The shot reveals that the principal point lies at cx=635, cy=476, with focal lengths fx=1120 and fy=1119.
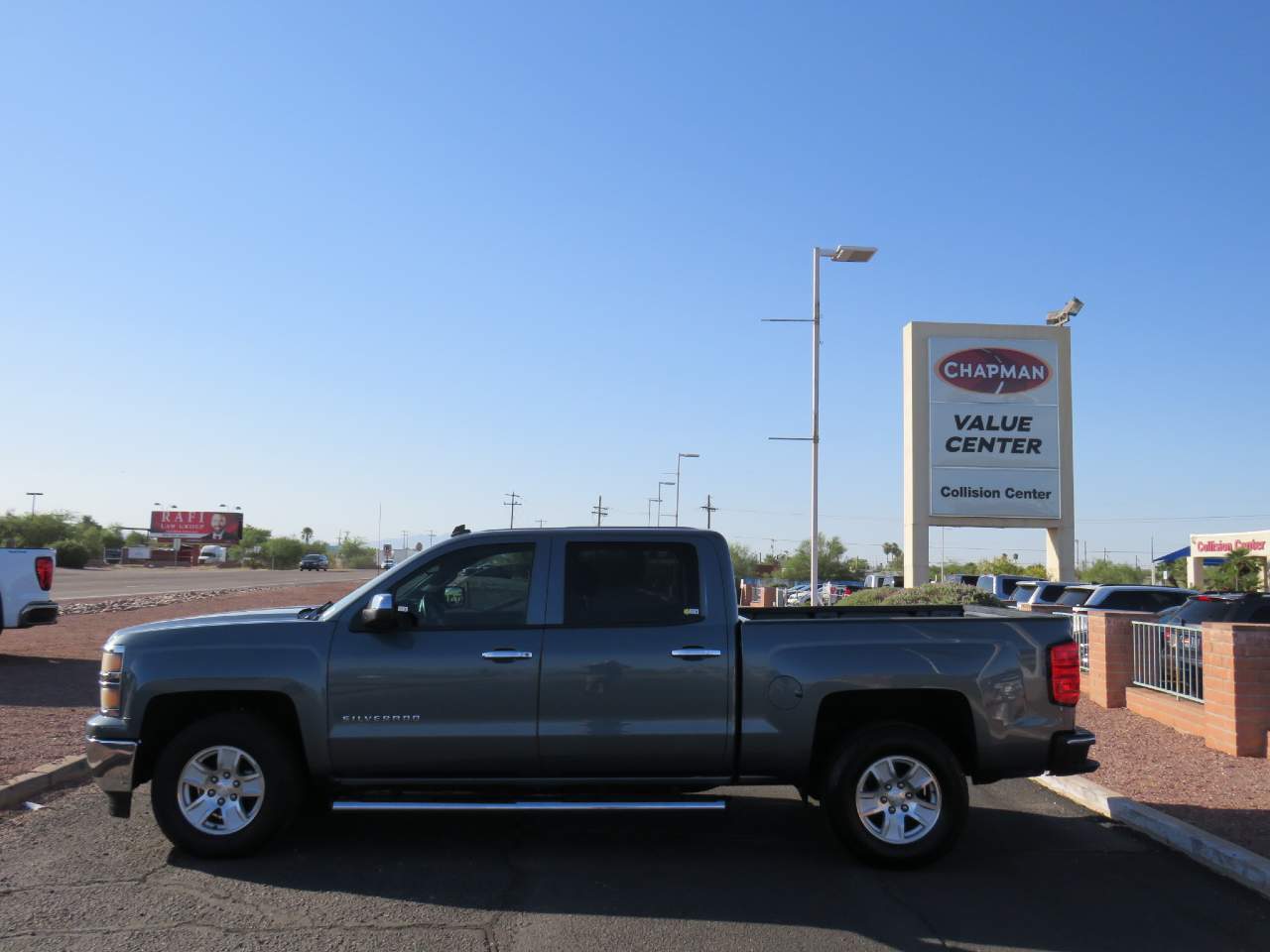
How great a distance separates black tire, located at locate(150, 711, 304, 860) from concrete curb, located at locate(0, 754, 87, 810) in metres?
1.95

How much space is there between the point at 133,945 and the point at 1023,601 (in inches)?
771

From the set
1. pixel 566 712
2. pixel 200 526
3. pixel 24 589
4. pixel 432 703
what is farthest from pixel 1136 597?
pixel 200 526

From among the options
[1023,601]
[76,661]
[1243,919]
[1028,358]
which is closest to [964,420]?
[1028,358]

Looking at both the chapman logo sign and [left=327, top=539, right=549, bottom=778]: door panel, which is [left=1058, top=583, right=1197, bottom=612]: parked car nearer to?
the chapman logo sign

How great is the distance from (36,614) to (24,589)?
1.28 feet

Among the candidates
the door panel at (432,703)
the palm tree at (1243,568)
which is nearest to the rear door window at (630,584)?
the door panel at (432,703)

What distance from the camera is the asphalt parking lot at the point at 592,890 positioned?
5375 millimetres

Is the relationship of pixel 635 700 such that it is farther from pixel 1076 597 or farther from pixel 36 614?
pixel 1076 597

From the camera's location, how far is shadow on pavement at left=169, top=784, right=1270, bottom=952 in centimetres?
562

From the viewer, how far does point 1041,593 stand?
2164cm

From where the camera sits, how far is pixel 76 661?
16375 mm

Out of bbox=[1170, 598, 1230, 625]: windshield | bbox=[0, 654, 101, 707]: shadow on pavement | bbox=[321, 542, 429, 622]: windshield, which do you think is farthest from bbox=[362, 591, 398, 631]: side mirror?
bbox=[1170, 598, 1230, 625]: windshield

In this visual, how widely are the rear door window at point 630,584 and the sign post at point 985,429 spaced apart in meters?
20.6

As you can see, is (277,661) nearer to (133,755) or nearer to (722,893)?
(133,755)
